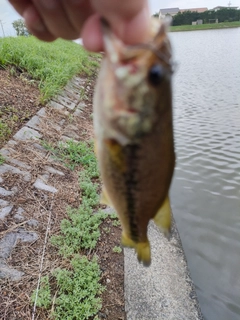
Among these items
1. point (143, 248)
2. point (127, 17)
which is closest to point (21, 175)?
point (143, 248)

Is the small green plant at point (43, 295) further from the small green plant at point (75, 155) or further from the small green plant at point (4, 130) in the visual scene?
the small green plant at point (4, 130)

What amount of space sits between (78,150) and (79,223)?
1815 millimetres

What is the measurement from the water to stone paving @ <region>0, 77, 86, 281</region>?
2.17 m

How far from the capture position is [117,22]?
91 cm

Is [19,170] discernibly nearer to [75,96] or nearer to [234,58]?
[75,96]

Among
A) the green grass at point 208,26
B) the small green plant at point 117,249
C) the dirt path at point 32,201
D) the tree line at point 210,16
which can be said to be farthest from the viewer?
the green grass at point 208,26

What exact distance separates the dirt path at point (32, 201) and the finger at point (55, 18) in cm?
255

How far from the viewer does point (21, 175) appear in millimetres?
4453

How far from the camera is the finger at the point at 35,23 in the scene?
48.3 inches

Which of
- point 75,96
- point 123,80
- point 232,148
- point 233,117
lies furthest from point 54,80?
point 123,80

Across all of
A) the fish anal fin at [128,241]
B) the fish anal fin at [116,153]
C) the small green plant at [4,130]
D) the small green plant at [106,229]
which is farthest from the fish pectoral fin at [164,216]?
the small green plant at [4,130]

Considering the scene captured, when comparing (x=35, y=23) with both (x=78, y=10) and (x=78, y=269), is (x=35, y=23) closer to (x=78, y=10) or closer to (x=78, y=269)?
(x=78, y=10)

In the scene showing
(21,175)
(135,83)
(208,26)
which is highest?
→ (135,83)

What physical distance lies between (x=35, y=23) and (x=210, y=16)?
50.4 metres
